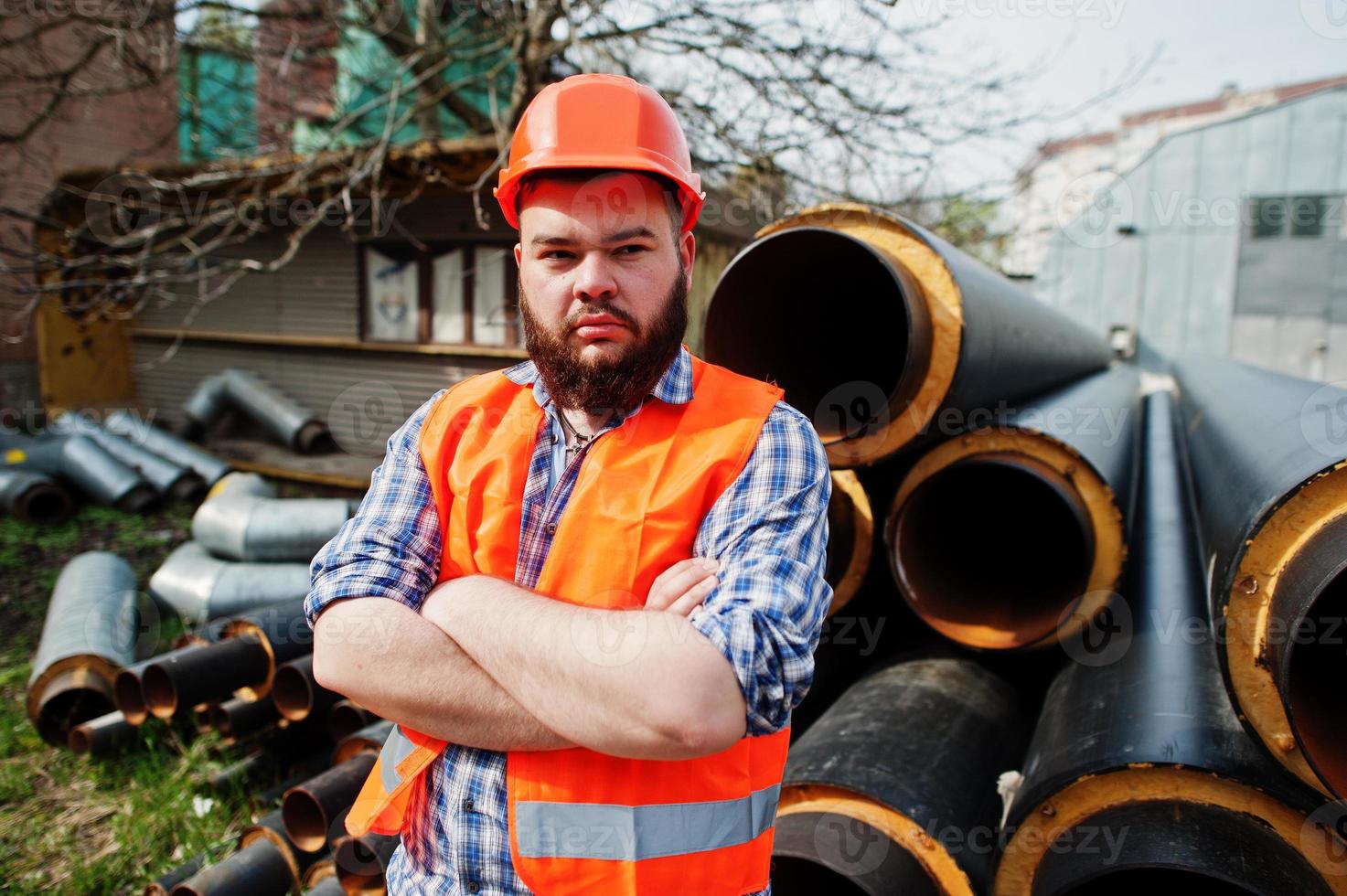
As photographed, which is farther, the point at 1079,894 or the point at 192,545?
the point at 192,545

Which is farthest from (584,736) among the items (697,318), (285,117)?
(285,117)

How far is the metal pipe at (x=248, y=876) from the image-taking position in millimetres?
2766

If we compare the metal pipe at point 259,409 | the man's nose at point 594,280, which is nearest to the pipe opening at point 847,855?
the man's nose at point 594,280

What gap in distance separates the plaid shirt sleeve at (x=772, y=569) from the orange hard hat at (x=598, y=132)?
576 mm

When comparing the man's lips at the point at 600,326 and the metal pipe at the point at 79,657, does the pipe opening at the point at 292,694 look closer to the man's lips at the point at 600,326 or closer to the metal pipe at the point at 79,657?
the metal pipe at the point at 79,657

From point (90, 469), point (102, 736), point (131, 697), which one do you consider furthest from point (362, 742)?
point (90, 469)

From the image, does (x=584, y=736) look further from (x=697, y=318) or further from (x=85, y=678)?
(x=697, y=318)

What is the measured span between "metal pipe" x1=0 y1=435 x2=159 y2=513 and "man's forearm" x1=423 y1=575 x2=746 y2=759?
8.22 meters

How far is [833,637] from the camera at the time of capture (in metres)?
2.96

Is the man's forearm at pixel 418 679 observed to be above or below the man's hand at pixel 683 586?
below

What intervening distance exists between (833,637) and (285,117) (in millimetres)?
8441

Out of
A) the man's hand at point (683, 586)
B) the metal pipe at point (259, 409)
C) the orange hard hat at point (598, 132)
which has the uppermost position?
the orange hard hat at point (598, 132)

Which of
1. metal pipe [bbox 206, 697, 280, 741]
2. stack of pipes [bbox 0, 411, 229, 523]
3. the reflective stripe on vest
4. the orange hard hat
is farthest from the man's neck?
stack of pipes [bbox 0, 411, 229, 523]

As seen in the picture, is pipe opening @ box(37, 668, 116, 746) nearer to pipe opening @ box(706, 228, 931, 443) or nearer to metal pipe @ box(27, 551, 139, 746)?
metal pipe @ box(27, 551, 139, 746)
